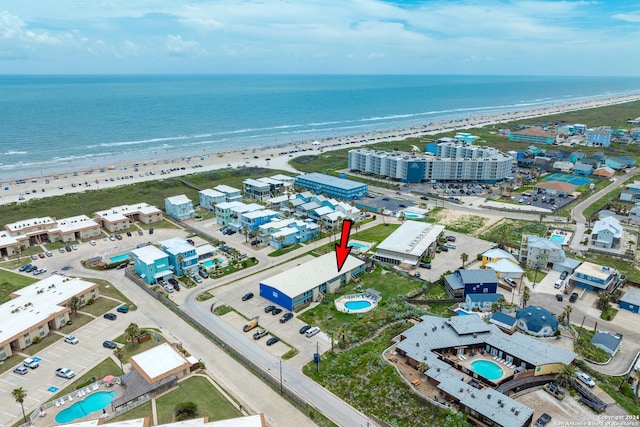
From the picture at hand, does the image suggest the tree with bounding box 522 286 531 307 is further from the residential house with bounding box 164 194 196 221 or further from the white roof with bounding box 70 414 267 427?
the residential house with bounding box 164 194 196 221

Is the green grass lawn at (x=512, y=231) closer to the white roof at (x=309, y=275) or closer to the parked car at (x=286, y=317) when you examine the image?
the white roof at (x=309, y=275)

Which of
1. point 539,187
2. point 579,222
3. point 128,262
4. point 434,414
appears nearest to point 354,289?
point 434,414

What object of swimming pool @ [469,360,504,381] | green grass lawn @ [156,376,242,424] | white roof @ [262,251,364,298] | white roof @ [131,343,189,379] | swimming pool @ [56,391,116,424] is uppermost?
white roof @ [262,251,364,298]

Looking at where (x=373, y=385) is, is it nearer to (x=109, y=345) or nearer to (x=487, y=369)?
(x=487, y=369)

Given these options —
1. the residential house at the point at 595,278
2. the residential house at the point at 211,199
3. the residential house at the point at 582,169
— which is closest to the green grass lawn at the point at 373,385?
the residential house at the point at 595,278

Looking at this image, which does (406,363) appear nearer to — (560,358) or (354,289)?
(560,358)

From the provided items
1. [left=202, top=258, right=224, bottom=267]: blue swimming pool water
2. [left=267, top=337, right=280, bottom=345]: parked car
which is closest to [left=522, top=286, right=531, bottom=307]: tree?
[left=267, top=337, right=280, bottom=345]: parked car
